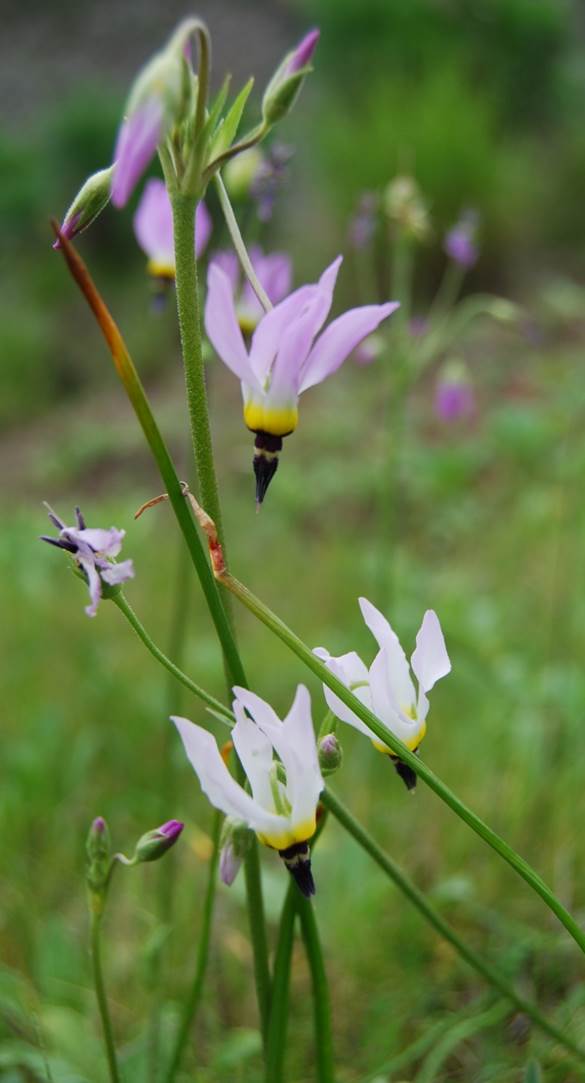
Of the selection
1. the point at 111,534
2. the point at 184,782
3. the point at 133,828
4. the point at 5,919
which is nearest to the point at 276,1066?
the point at 111,534

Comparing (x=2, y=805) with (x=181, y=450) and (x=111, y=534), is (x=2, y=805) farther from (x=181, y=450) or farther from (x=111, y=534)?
(x=181, y=450)

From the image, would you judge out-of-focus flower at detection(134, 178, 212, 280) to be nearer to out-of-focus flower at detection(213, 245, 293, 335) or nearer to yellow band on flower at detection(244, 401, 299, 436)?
out-of-focus flower at detection(213, 245, 293, 335)

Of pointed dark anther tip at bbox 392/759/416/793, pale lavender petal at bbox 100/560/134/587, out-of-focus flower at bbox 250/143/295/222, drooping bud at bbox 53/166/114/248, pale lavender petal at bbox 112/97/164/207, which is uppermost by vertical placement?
out-of-focus flower at bbox 250/143/295/222

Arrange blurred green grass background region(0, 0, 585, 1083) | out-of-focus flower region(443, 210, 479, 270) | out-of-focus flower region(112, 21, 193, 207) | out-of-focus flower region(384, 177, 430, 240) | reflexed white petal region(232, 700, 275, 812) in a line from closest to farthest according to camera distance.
A: out-of-focus flower region(112, 21, 193, 207) → reflexed white petal region(232, 700, 275, 812) → blurred green grass background region(0, 0, 585, 1083) → out-of-focus flower region(384, 177, 430, 240) → out-of-focus flower region(443, 210, 479, 270)

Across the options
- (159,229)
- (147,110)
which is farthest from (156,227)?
(147,110)

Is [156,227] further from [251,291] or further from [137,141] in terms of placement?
[137,141]

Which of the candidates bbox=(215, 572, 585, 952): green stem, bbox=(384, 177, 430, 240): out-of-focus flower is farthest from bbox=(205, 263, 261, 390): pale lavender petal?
bbox=(384, 177, 430, 240): out-of-focus flower
